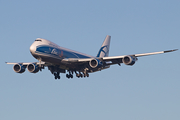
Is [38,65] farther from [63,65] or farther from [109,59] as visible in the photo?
[109,59]

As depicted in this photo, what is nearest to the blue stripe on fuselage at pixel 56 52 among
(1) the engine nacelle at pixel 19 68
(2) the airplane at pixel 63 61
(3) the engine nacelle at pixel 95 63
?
(2) the airplane at pixel 63 61

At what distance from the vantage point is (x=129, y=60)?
6531 centimetres

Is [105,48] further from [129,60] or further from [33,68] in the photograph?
[129,60]

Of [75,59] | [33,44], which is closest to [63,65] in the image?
[75,59]

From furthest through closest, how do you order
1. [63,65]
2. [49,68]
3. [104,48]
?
[104,48], [49,68], [63,65]

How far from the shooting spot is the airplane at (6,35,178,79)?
212 feet

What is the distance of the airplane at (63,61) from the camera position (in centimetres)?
6475

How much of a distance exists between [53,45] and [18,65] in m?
11.8

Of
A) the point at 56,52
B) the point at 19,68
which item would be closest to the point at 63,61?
the point at 56,52

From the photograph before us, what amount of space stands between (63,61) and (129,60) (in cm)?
1322

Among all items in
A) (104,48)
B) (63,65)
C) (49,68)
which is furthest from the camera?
(104,48)

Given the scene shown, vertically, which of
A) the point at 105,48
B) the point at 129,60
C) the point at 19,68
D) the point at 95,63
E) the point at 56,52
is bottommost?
the point at 129,60

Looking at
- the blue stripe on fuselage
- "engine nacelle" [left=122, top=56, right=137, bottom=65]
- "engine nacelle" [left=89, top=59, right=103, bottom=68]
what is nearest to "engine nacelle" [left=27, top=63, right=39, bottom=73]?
the blue stripe on fuselage

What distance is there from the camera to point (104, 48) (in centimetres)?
8919
